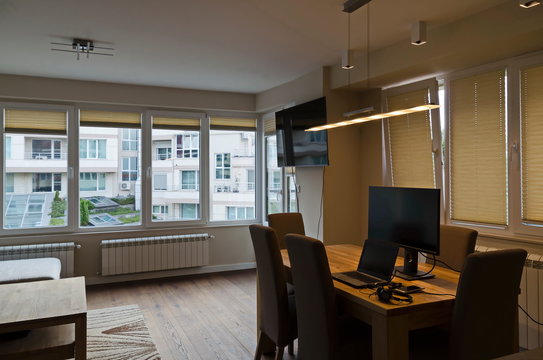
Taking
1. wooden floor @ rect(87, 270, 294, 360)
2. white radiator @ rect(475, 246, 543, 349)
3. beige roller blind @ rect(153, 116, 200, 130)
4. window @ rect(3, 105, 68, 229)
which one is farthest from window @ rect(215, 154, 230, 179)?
white radiator @ rect(475, 246, 543, 349)

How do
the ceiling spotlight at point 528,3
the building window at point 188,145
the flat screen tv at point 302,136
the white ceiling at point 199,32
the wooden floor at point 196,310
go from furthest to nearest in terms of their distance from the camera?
the building window at point 188,145
the flat screen tv at point 302,136
the wooden floor at point 196,310
the white ceiling at point 199,32
the ceiling spotlight at point 528,3

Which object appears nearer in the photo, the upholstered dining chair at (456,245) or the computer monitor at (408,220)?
the computer monitor at (408,220)

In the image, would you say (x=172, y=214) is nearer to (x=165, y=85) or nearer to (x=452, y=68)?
(x=165, y=85)

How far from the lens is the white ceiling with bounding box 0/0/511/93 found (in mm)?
2812

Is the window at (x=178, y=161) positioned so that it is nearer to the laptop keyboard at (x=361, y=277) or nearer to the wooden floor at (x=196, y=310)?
the wooden floor at (x=196, y=310)

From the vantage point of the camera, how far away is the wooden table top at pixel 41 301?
8.18 ft

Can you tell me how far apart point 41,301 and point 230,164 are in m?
3.57

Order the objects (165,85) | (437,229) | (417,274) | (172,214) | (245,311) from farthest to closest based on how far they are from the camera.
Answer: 1. (172,214)
2. (165,85)
3. (245,311)
4. (417,274)
5. (437,229)

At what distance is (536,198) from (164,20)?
3.16 m

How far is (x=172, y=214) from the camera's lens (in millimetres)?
5641

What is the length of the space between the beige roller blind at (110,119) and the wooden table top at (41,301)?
249cm

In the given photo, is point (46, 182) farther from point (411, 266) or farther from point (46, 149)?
point (411, 266)

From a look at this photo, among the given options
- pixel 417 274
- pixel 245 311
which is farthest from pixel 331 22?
pixel 245 311

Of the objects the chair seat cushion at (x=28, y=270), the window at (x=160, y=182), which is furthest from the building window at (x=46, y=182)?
the window at (x=160, y=182)
